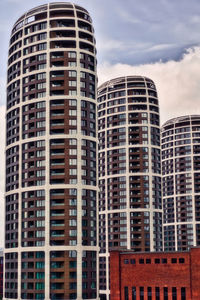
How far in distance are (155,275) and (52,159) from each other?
4125 cm

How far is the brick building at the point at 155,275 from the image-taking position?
466ft

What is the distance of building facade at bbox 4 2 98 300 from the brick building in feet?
54.3

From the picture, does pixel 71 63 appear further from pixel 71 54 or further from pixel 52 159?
pixel 52 159

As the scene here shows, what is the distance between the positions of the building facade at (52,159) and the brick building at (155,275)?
16562mm

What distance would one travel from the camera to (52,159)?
5330 inches

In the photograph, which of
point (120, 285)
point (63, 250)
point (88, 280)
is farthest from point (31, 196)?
point (120, 285)

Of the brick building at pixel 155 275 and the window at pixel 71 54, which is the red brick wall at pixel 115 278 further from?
the window at pixel 71 54

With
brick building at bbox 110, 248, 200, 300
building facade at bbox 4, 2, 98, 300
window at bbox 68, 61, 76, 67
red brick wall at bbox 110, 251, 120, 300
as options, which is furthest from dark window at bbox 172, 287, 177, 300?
window at bbox 68, 61, 76, 67

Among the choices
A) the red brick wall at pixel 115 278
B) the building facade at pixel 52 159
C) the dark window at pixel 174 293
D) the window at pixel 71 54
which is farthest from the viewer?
the red brick wall at pixel 115 278

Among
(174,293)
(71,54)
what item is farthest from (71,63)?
(174,293)

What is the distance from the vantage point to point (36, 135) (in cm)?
13888

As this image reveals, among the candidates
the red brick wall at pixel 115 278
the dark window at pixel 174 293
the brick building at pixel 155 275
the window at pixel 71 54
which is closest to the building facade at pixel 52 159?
the window at pixel 71 54

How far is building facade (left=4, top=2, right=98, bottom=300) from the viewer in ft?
430

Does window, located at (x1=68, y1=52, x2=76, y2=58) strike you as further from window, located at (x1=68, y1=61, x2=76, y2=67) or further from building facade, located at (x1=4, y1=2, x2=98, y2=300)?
window, located at (x1=68, y1=61, x2=76, y2=67)
